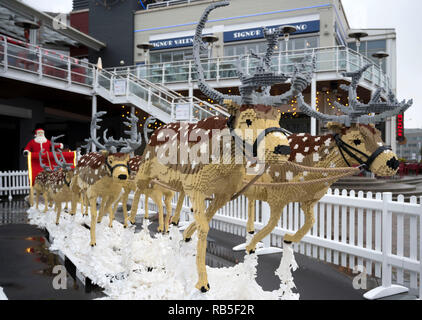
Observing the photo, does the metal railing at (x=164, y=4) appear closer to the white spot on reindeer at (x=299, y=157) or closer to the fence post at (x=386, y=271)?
the fence post at (x=386, y=271)

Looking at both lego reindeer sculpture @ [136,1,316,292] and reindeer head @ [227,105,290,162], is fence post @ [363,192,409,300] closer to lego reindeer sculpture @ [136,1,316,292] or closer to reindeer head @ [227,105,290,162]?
lego reindeer sculpture @ [136,1,316,292]

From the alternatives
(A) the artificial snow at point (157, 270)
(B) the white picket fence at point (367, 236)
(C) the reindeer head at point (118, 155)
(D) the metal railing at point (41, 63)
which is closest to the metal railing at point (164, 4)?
(D) the metal railing at point (41, 63)

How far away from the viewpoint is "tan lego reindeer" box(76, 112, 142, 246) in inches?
194

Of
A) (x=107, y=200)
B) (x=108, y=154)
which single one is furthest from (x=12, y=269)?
(x=108, y=154)

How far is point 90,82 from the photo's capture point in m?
14.9

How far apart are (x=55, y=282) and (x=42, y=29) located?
1807cm

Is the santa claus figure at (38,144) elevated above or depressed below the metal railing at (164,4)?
below

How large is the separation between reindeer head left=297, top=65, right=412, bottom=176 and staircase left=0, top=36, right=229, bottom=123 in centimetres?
819

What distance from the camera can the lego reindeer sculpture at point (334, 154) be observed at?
310 cm

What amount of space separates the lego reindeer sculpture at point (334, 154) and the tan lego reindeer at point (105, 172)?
6.91 ft

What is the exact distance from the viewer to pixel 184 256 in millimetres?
3859

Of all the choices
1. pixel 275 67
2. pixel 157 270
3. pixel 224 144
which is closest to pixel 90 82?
pixel 275 67

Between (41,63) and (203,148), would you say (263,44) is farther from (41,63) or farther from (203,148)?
(203,148)
